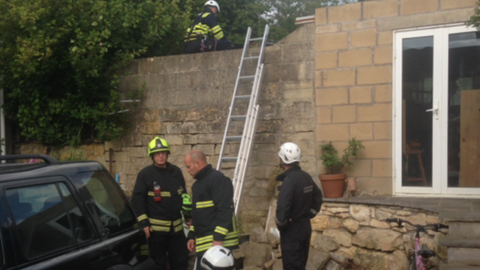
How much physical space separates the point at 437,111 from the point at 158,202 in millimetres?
3801

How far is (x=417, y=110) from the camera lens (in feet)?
21.4

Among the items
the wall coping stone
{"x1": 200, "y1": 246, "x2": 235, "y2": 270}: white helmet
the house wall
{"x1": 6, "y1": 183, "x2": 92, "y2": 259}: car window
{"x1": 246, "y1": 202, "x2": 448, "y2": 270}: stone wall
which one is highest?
the house wall

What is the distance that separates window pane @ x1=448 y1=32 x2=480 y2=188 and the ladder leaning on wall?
2.58 m

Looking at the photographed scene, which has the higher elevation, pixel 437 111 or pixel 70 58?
pixel 70 58

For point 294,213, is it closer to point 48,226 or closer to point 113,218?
point 113,218

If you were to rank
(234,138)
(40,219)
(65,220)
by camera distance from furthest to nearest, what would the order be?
(234,138) < (65,220) < (40,219)

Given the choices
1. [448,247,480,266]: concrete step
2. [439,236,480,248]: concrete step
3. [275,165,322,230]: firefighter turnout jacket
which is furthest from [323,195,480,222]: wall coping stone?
[275,165,322,230]: firefighter turnout jacket

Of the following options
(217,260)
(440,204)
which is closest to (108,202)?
(217,260)

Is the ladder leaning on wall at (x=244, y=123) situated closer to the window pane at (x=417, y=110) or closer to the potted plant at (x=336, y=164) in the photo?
the potted plant at (x=336, y=164)

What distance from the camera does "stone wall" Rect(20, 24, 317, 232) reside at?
279 inches

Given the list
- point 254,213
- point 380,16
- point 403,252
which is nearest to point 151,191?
point 254,213

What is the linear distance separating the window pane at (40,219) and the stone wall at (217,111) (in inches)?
170

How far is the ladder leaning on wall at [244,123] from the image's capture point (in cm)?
664

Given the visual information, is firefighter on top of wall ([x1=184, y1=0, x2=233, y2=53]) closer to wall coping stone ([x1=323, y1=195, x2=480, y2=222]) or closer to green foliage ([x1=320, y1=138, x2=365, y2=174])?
green foliage ([x1=320, y1=138, x2=365, y2=174])
